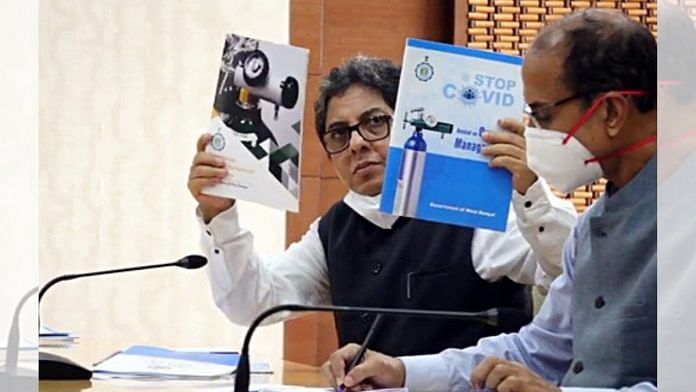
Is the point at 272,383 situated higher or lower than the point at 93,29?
lower

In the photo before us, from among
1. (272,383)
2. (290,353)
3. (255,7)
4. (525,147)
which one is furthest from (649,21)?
(272,383)

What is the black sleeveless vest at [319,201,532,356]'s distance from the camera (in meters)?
2.11

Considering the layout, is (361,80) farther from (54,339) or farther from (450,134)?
(54,339)

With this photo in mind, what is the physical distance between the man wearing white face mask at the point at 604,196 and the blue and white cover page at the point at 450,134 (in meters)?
0.09

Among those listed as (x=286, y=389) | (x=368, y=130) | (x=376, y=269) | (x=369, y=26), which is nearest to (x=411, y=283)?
(x=376, y=269)

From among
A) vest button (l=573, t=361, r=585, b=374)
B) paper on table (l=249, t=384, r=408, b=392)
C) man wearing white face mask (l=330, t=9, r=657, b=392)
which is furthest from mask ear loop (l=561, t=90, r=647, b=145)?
paper on table (l=249, t=384, r=408, b=392)

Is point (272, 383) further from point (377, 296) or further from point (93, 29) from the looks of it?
point (93, 29)

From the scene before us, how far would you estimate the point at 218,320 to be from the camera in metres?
3.57

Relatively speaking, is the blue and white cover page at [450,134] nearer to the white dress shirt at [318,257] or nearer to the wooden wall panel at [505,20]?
the white dress shirt at [318,257]

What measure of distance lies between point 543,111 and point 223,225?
0.76 meters

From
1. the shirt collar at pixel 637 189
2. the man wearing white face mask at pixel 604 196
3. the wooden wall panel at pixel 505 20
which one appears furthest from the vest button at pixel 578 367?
the wooden wall panel at pixel 505 20

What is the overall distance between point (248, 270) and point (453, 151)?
2.25 ft

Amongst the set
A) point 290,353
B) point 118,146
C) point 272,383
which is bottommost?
point 290,353

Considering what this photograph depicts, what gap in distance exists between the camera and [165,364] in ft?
6.55
